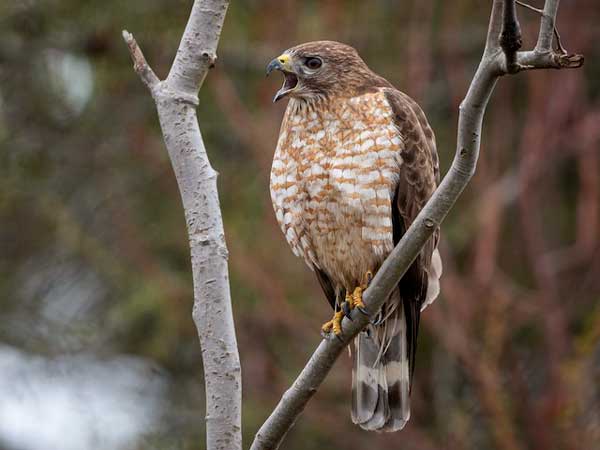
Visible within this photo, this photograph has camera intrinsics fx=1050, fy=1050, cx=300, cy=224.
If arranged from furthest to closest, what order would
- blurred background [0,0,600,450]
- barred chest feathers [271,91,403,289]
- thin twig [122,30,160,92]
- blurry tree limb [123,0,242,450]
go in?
1. blurred background [0,0,600,450]
2. barred chest feathers [271,91,403,289]
3. thin twig [122,30,160,92]
4. blurry tree limb [123,0,242,450]

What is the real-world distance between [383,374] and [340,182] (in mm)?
730

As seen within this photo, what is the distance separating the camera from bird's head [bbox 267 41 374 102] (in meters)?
3.77

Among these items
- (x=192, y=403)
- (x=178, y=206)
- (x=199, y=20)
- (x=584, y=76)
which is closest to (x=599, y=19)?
(x=584, y=76)

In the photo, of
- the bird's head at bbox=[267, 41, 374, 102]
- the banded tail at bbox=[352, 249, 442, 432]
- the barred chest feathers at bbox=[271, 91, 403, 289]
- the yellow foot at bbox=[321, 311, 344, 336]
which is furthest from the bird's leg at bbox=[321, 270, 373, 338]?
the bird's head at bbox=[267, 41, 374, 102]

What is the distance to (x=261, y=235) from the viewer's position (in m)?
6.29

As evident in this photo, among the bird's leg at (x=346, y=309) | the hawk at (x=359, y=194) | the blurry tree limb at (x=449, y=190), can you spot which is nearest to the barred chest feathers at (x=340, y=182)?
the hawk at (x=359, y=194)

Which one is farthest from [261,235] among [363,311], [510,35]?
[510,35]

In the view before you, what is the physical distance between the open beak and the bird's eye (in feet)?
0.23

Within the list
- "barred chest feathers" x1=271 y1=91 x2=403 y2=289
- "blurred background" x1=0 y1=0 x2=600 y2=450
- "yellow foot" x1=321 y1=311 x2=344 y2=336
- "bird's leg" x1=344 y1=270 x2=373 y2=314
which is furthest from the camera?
"blurred background" x1=0 y1=0 x2=600 y2=450

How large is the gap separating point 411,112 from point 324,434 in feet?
10.8

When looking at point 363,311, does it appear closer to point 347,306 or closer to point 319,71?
point 347,306

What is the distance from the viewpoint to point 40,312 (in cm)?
662

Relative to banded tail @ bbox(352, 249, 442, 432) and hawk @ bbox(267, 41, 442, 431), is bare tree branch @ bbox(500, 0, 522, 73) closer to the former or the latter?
hawk @ bbox(267, 41, 442, 431)

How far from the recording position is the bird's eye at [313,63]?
386 cm
